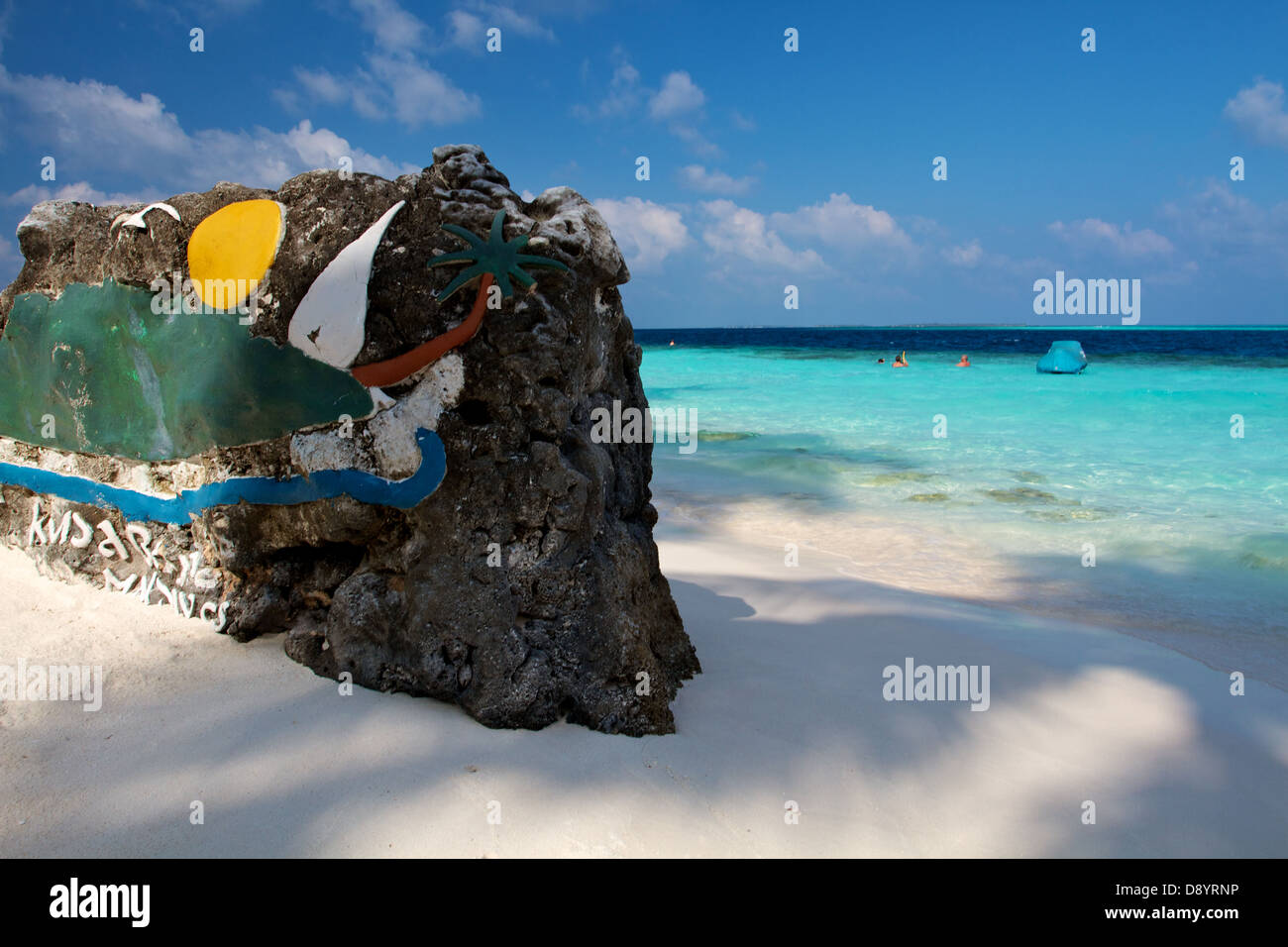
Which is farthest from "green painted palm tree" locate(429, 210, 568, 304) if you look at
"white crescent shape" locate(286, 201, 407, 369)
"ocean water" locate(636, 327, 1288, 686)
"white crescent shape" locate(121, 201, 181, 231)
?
"ocean water" locate(636, 327, 1288, 686)

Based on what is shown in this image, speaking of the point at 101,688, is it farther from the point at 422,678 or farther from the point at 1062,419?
the point at 1062,419

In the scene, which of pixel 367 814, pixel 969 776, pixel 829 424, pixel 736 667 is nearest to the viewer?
pixel 367 814

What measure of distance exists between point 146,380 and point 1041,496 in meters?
8.58

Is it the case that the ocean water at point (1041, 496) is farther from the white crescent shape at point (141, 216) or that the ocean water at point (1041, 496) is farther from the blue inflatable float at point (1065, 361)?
the blue inflatable float at point (1065, 361)

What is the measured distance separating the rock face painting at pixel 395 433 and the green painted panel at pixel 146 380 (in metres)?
0.01

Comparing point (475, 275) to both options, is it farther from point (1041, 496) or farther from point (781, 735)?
point (1041, 496)

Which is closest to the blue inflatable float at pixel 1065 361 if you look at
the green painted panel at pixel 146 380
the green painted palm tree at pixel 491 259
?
the green painted palm tree at pixel 491 259

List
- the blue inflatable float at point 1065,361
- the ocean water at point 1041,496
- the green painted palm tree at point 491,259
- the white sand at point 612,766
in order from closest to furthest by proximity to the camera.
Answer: the white sand at point 612,766, the green painted palm tree at point 491,259, the ocean water at point 1041,496, the blue inflatable float at point 1065,361

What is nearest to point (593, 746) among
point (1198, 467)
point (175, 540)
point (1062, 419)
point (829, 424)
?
point (175, 540)

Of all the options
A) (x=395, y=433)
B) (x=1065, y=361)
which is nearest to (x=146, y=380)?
(x=395, y=433)

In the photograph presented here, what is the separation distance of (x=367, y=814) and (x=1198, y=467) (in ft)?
38.1

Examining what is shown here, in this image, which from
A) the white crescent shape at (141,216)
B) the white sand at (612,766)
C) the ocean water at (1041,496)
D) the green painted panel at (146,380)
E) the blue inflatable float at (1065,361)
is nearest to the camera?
the white sand at (612,766)

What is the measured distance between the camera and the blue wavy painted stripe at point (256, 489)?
273 cm

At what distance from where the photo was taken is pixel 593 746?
8.67 feet
